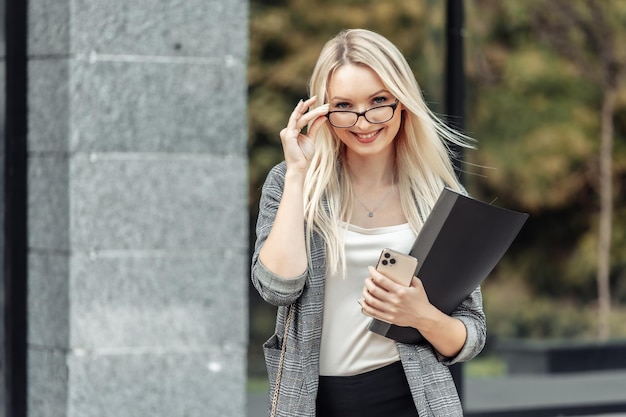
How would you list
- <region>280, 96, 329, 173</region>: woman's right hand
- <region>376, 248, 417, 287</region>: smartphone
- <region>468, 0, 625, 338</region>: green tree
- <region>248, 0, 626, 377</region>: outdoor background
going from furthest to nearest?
<region>468, 0, 625, 338</region>: green tree → <region>248, 0, 626, 377</region>: outdoor background → <region>280, 96, 329, 173</region>: woman's right hand → <region>376, 248, 417, 287</region>: smartphone

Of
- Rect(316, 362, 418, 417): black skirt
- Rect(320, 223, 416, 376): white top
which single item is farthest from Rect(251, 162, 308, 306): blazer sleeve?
Rect(316, 362, 418, 417): black skirt

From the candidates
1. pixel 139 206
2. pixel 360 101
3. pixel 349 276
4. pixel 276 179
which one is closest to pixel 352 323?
pixel 349 276

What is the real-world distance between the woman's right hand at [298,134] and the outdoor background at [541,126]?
10.0 m

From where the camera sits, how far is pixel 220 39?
4199mm

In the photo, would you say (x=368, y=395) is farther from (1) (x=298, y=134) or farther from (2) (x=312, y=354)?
(1) (x=298, y=134)

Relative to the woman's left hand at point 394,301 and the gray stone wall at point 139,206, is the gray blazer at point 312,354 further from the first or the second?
the gray stone wall at point 139,206

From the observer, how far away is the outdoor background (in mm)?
12586

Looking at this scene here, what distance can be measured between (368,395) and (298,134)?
0.55 m

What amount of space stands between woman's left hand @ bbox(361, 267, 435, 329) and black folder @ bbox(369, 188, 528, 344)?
0.05 meters

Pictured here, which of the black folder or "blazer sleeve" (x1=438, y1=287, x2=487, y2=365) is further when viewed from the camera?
"blazer sleeve" (x1=438, y1=287, x2=487, y2=365)

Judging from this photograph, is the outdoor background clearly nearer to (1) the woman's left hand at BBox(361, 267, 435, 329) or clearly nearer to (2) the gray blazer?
(2) the gray blazer

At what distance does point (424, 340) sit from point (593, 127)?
1247 centimetres

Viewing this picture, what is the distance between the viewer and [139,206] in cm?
409

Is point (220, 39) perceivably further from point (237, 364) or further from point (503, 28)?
point (503, 28)
